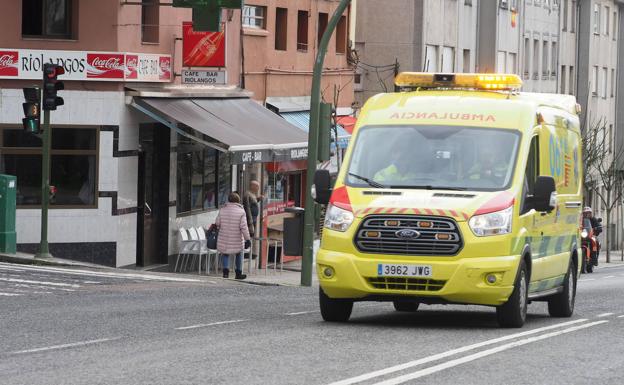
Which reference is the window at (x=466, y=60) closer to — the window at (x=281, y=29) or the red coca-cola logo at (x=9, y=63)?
the window at (x=281, y=29)

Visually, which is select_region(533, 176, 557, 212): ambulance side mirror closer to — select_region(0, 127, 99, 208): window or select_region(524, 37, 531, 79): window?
select_region(0, 127, 99, 208): window

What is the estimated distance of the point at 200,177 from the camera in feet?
121

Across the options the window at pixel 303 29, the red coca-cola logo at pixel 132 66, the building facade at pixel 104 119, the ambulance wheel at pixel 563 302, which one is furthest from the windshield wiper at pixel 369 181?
the window at pixel 303 29

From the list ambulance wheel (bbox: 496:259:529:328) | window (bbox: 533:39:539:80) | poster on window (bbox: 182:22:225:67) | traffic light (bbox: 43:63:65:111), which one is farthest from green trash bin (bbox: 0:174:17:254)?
window (bbox: 533:39:539:80)

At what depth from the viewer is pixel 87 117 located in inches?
1264

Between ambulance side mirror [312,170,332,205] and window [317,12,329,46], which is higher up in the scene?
window [317,12,329,46]

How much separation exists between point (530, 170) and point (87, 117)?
16.3m

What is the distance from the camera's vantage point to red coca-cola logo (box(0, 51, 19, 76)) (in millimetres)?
31453

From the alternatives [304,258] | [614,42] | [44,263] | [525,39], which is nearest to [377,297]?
[304,258]

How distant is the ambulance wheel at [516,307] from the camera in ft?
53.9

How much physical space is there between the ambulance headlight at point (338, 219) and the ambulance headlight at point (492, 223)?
3.85 ft

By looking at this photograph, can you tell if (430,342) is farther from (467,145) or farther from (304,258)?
(304,258)

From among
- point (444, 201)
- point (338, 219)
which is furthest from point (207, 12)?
point (444, 201)

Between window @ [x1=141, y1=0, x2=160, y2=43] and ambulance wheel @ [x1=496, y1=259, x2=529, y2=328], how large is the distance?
58.5 feet
